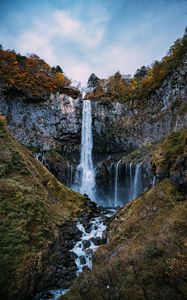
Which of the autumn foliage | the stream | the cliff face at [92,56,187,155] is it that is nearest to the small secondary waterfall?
the cliff face at [92,56,187,155]

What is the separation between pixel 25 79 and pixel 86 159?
14.8 meters

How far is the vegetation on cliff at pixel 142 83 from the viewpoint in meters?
34.6

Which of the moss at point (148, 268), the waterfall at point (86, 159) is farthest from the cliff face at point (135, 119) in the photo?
the moss at point (148, 268)

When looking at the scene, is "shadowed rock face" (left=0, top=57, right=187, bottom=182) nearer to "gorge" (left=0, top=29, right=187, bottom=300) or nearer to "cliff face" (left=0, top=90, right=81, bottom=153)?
"cliff face" (left=0, top=90, right=81, bottom=153)

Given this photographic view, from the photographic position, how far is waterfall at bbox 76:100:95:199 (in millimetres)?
34156

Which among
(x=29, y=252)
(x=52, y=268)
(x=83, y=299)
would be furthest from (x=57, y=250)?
(x=83, y=299)

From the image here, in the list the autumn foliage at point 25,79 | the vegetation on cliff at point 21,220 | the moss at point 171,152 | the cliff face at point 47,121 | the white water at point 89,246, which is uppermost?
the autumn foliage at point 25,79

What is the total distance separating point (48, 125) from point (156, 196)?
2585 centimetres

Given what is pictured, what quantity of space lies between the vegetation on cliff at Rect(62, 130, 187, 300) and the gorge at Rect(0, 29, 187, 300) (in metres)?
0.04

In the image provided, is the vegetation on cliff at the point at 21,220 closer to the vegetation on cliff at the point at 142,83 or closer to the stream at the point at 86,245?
the stream at the point at 86,245

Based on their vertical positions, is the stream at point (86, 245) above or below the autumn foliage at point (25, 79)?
below

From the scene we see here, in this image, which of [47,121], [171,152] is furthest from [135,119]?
[171,152]

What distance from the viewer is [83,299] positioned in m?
8.40

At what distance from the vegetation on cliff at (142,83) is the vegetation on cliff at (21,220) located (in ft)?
76.3
